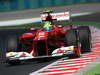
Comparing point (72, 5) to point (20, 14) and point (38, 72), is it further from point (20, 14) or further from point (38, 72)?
point (38, 72)

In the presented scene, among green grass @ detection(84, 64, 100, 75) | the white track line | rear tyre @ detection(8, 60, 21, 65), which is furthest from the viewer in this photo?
the white track line

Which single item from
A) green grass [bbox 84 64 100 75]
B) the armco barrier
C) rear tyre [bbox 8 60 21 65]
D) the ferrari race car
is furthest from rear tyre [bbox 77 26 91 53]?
the armco barrier

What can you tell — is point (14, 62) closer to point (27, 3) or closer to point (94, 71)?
point (94, 71)

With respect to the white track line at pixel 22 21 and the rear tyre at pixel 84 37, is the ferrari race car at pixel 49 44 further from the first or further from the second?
the white track line at pixel 22 21

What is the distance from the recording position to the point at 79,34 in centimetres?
1167

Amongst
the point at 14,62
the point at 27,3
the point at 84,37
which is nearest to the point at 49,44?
the point at 84,37

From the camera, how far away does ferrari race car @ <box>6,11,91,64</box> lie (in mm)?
11195

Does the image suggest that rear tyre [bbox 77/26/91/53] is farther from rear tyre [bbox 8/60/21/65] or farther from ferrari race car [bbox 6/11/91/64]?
rear tyre [bbox 8/60/21/65]

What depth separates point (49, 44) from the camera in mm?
11906

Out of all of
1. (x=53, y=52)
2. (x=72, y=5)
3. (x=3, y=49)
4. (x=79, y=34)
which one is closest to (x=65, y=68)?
(x=53, y=52)

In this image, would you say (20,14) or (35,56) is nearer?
(35,56)

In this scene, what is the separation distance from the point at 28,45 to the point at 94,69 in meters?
3.91

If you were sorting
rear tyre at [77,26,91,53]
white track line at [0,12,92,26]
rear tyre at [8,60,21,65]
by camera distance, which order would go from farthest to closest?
white track line at [0,12,92,26] → rear tyre at [77,26,91,53] → rear tyre at [8,60,21,65]

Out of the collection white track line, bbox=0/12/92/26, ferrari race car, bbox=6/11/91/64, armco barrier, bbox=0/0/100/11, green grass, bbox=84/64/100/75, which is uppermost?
armco barrier, bbox=0/0/100/11
